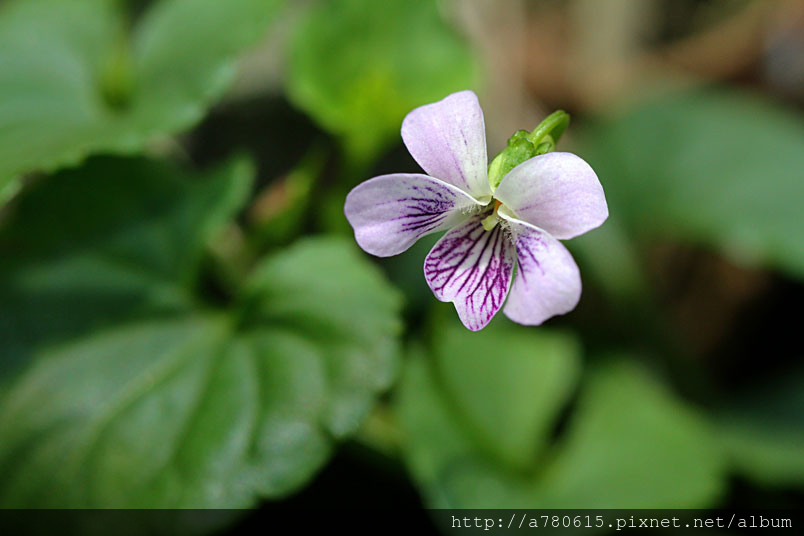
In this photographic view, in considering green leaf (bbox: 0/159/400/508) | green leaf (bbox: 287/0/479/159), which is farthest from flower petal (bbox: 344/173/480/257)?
green leaf (bbox: 287/0/479/159)

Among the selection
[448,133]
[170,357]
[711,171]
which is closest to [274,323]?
[170,357]

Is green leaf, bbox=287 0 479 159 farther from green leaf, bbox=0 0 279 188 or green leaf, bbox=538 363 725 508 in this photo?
green leaf, bbox=538 363 725 508

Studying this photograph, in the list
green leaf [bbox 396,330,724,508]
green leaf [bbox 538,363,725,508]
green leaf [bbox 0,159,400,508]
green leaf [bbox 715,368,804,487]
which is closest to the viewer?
green leaf [bbox 0,159,400,508]

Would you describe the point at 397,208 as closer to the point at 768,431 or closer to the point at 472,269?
the point at 472,269

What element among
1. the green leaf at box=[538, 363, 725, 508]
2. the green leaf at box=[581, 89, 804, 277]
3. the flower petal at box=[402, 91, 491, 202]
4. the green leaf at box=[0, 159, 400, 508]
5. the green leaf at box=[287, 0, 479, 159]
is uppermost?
the flower petal at box=[402, 91, 491, 202]

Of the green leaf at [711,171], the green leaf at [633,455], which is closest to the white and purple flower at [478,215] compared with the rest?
the green leaf at [633,455]

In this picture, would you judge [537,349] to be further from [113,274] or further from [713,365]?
[113,274]

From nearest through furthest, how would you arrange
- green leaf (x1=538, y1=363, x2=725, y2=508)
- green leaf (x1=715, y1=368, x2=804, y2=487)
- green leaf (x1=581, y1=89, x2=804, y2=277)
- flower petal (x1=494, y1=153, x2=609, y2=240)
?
flower petal (x1=494, y1=153, x2=609, y2=240) < green leaf (x1=538, y1=363, x2=725, y2=508) < green leaf (x1=715, y1=368, x2=804, y2=487) < green leaf (x1=581, y1=89, x2=804, y2=277)
